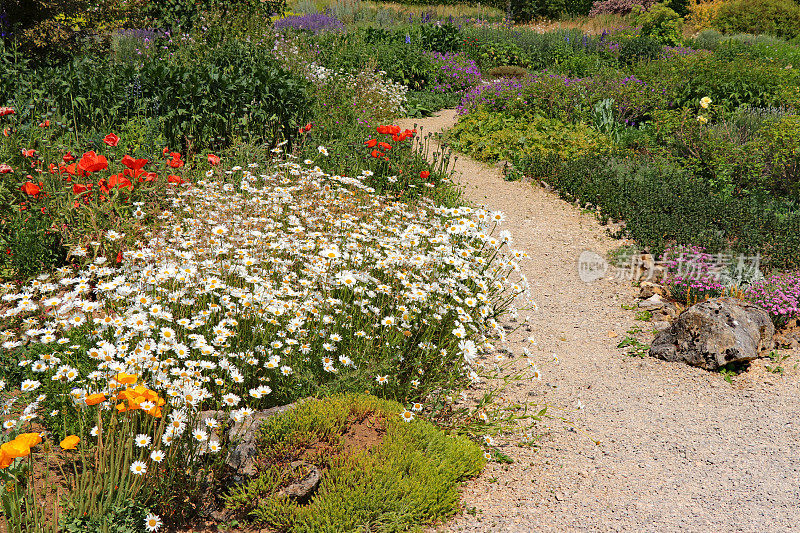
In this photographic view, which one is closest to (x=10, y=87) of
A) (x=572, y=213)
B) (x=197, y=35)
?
(x=197, y=35)

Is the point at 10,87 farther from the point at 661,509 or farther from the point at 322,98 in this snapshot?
the point at 661,509

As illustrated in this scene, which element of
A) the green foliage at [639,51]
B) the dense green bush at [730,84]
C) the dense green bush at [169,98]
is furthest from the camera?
the green foliage at [639,51]

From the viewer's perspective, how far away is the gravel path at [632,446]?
291cm

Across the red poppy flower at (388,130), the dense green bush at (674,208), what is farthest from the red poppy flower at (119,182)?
the dense green bush at (674,208)

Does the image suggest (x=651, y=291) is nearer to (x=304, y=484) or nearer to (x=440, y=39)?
(x=304, y=484)

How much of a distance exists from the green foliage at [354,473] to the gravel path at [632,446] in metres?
0.23

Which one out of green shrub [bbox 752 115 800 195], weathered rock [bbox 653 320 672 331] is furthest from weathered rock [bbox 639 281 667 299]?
green shrub [bbox 752 115 800 195]

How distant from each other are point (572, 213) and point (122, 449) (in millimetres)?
5960

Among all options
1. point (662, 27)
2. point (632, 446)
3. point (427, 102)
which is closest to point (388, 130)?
point (632, 446)

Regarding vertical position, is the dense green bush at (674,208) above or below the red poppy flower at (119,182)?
below

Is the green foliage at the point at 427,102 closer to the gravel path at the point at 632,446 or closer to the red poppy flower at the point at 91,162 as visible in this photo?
the gravel path at the point at 632,446

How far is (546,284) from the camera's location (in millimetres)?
5734

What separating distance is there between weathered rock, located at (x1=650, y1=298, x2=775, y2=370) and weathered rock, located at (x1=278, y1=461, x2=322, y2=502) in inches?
122

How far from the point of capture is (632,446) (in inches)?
138
